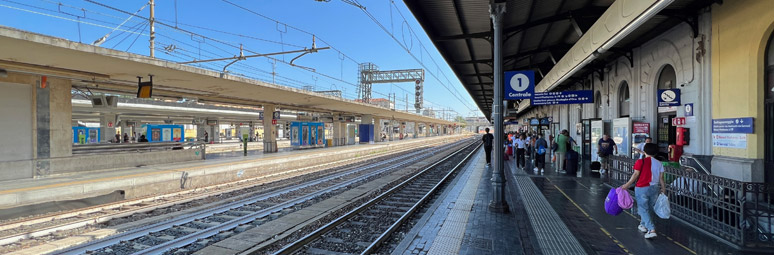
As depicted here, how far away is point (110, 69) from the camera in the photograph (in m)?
10.6

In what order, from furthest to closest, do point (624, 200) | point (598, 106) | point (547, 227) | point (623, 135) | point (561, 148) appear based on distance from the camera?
point (598, 106), point (561, 148), point (623, 135), point (547, 227), point (624, 200)

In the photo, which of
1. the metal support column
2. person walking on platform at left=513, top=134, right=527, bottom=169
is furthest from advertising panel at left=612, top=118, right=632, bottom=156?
the metal support column

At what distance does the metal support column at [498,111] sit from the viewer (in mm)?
6598

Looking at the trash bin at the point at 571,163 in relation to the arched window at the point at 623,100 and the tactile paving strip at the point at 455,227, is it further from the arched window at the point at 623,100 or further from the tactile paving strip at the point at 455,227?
the tactile paving strip at the point at 455,227

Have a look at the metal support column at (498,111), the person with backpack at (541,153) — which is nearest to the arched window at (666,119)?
the person with backpack at (541,153)

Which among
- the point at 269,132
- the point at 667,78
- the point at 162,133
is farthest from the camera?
the point at 162,133

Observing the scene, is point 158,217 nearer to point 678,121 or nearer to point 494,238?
point 494,238

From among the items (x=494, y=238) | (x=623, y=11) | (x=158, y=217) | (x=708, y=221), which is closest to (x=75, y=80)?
(x=158, y=217)

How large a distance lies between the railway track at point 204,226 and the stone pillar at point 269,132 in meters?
12.7

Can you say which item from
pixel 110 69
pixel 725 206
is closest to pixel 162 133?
pixel 110 69

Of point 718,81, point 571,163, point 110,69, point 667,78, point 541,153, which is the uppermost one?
point 110,69

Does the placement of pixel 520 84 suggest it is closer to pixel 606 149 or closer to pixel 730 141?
pixel 730 141

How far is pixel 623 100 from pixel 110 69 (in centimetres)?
1743

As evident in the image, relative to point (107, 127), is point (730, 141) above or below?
below
